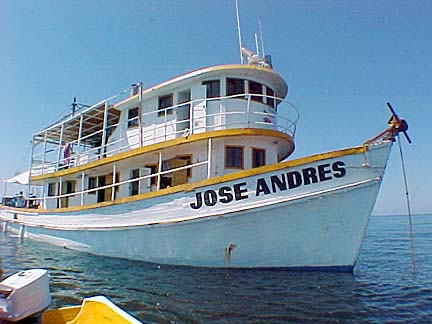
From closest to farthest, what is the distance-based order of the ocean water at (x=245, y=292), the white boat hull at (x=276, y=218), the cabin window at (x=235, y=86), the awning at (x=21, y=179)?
the ocean water at (x=245, y=292)
the white boat hull at (x=276, y=218)
the cabin window at (x=235, y=86)
the awning at (x=21, y=179)

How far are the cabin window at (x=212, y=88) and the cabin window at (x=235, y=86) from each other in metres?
0.33

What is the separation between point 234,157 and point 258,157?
2.53 ft

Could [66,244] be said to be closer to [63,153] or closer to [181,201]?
[63,153]

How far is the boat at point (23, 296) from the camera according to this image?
4227mm

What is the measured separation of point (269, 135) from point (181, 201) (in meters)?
3.07

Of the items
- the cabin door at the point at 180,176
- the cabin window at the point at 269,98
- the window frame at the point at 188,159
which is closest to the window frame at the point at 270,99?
the cabin window at the point at 269,98

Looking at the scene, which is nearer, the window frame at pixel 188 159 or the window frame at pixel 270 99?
the window frame at pixel 188 159

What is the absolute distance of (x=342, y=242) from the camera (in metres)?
7.41

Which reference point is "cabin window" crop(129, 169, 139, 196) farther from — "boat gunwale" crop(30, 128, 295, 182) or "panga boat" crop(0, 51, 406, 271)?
"boat gunwale" crop(30, 128, 295, 182)

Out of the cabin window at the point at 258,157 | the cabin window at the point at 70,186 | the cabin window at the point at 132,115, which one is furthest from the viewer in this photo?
the cabin window at the point at 70,186

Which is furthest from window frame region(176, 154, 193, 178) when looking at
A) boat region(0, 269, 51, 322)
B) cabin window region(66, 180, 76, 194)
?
cabin window region(66, 180, 76, 194)

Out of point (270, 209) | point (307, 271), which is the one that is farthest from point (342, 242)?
point (270, 209)

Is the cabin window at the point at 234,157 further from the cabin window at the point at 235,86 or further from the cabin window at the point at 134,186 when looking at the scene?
the cabin window at the point at 134,186

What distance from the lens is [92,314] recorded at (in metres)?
3.80
